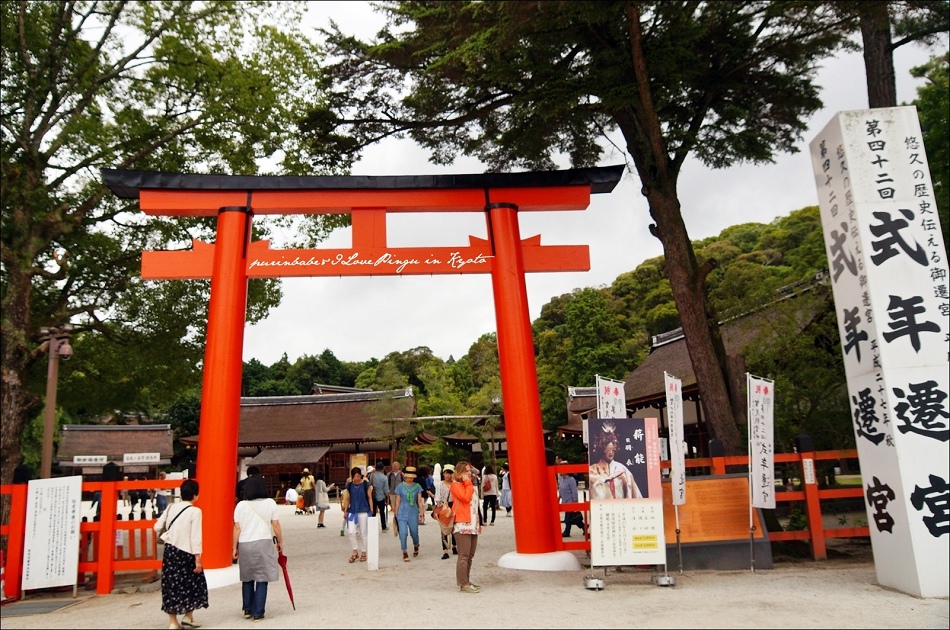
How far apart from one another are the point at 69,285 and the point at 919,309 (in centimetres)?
1252

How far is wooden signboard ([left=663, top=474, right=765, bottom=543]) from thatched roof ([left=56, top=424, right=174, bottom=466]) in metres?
28.8

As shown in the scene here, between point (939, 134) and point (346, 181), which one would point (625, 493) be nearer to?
point (346, 181)

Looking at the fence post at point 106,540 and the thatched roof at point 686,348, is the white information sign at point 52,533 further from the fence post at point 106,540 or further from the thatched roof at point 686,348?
the thatched roof at point 686,348

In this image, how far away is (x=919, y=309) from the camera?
6.54m

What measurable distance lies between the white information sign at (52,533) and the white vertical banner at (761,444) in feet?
25.0

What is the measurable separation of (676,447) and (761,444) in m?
1.12

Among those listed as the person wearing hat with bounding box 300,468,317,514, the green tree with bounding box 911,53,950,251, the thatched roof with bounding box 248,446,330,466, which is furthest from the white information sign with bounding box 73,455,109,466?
the green tree with bounding box 911,53,950,251

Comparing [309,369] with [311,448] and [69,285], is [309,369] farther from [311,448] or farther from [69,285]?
[69,285]

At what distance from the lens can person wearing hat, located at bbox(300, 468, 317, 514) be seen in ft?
71.5

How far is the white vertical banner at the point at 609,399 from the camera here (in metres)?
10.3

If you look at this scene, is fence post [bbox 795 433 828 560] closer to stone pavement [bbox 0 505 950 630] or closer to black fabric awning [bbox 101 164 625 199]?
stone pavement [bbox 0 505 950 630]

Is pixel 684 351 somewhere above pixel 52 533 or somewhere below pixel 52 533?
above

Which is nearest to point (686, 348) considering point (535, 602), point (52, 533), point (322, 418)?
point (535, 602)

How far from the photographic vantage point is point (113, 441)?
108 ft
